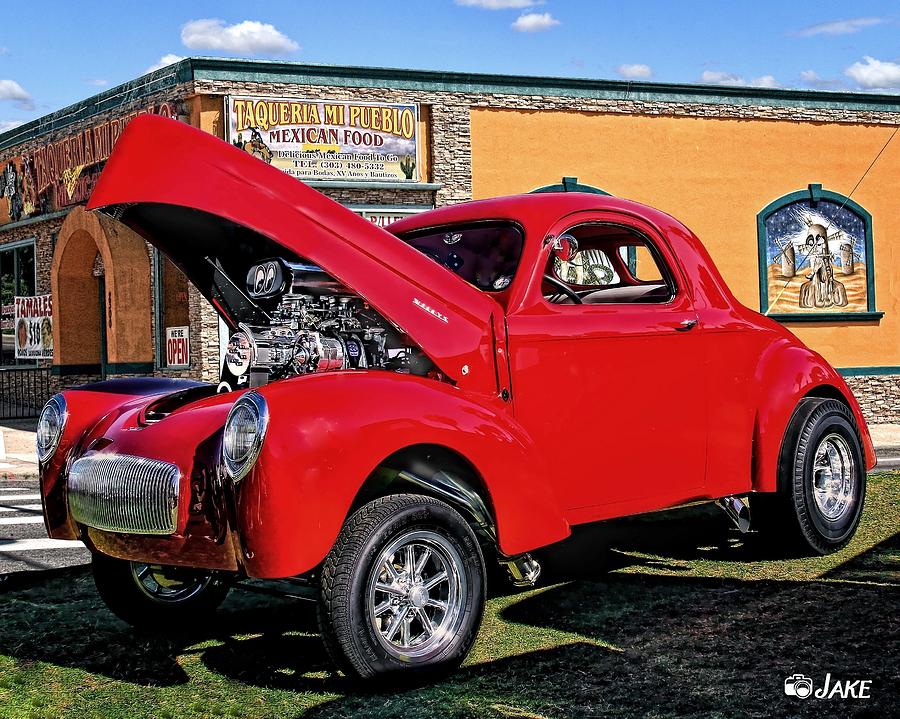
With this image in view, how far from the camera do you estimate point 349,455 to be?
424 cm

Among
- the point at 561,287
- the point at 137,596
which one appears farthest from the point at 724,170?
the point at 137,596

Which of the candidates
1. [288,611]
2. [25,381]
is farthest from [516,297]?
[25,381]

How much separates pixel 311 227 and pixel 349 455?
3.79 ft

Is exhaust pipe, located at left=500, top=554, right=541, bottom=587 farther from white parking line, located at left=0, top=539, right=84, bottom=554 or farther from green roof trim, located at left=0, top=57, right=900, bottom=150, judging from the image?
green roof trim, located at left=0, top=57, right=900, bottom=150

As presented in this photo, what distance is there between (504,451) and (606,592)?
1549 millimetres

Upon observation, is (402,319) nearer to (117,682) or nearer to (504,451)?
(504,451)

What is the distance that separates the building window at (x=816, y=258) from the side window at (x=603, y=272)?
539 inches

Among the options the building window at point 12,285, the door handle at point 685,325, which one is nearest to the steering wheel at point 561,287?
the door handle at point 685,325

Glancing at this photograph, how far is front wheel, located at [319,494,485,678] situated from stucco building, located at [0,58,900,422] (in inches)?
522

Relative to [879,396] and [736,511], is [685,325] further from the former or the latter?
[879,396]

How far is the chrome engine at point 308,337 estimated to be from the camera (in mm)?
5027

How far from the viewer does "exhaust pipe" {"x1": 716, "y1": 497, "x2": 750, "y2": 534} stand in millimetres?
6277

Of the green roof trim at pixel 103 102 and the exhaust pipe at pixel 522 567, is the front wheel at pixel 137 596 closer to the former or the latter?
the exhaust pipe at pixel 522 567

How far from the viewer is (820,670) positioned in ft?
14.5
